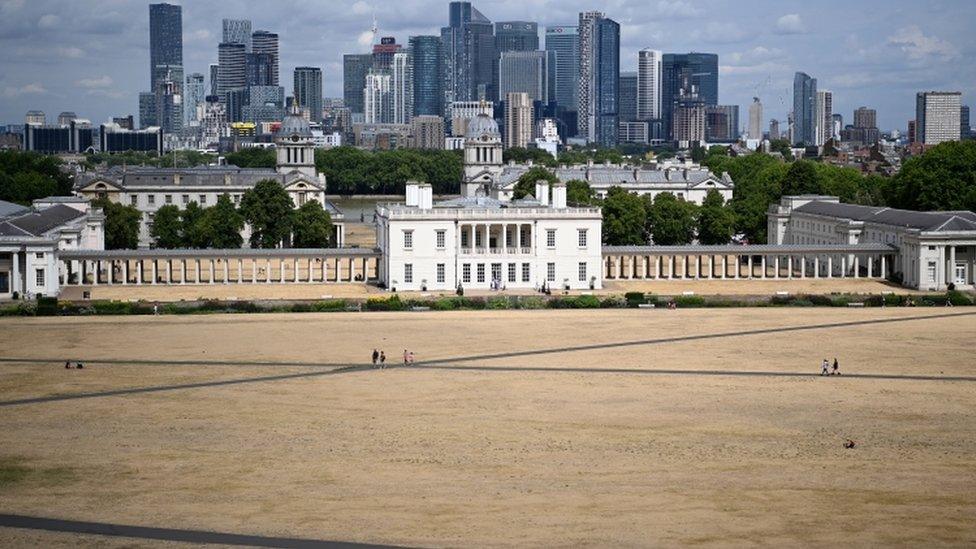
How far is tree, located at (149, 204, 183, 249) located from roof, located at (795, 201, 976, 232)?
41949 millimetres

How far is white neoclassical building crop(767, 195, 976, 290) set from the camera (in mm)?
86375

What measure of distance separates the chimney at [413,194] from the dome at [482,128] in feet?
196

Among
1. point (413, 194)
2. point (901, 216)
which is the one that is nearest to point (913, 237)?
point (901, 216)

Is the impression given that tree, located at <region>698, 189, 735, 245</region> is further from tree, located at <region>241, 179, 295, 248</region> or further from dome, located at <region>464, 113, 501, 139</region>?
dome, located at <region>464, 113, 501, 139</region>

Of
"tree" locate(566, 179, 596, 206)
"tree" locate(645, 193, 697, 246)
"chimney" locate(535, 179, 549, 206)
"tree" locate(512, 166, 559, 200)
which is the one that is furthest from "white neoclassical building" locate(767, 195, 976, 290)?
"tree" locate(512, 166, 559, 200)

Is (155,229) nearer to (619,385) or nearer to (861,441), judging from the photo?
(619,385)

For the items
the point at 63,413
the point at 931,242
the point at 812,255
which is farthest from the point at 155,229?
the point at 63,413

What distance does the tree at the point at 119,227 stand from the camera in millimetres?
105062

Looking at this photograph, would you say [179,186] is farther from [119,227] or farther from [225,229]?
[225,229]

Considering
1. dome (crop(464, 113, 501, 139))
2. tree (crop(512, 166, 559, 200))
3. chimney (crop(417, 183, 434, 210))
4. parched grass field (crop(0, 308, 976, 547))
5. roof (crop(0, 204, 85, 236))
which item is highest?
dome (crop(464, 113, 501, 139))

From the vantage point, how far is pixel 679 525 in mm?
35250

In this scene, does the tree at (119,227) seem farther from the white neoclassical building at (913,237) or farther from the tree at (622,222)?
the white neoclassical building at (913,237)

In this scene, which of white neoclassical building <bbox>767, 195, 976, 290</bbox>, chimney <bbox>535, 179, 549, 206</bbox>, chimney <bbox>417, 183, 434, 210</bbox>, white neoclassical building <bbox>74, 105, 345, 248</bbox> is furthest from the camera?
white neoclassical building <bbox>74, 105, 345, 248</bbox>

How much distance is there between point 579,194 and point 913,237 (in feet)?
88.5
